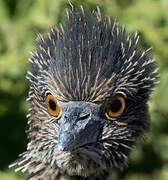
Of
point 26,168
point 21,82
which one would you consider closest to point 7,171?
point 21,82

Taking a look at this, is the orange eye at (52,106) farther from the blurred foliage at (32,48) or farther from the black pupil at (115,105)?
the blurred foliage at (32,48)

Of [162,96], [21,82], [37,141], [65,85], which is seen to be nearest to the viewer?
[65,85]

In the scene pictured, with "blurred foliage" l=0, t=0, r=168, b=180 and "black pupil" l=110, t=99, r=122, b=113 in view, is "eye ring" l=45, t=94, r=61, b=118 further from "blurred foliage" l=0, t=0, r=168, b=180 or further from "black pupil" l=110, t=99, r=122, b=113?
"blurred foliage" l=0, t=0, r=168, b=180

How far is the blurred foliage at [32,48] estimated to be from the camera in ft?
21.1

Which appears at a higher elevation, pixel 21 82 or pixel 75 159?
pixel 21 82

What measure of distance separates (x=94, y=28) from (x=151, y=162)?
3.10 metres

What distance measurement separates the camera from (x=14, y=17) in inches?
282

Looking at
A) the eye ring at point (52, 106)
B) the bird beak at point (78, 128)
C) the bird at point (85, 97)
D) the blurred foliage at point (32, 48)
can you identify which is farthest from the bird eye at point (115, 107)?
the blurred foliage at point (32, 48)

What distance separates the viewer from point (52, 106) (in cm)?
488

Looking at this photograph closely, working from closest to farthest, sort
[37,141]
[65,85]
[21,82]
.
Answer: [65,85], [37,141], [21,82]

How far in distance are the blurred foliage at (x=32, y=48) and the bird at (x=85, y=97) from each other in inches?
37.7

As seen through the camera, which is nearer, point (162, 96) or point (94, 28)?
point (94, 28)

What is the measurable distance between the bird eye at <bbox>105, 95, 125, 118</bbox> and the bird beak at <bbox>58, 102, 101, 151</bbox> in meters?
0.13

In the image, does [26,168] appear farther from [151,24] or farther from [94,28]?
[151,24]
